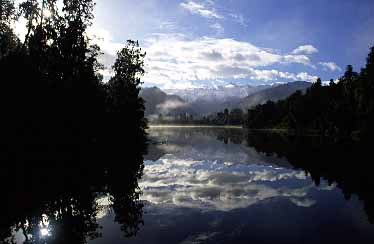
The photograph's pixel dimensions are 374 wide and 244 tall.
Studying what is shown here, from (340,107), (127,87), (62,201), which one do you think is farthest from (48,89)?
(340,107)

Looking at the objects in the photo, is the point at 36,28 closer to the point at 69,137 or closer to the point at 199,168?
the point at 69,137

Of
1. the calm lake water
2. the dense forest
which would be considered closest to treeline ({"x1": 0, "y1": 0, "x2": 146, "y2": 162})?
the dense forest

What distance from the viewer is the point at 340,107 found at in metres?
124

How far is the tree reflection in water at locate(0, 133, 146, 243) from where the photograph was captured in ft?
59.0

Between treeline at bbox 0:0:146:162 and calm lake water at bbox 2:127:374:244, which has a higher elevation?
treeline at bbox 0:0:146:162

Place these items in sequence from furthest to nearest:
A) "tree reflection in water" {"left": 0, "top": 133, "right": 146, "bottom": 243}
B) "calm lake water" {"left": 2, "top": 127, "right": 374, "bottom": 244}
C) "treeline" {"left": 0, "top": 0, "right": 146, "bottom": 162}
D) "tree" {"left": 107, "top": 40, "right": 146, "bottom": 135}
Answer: "tree" {"left": 107, "top": 40, "right": 146, "bottom": 135} → "treeline" {"left": 0, "top": 0, "right": 146, "bottom": 162} → "tree reflection in water" {"left": 0, "top": 133, "right": 146, "bottom": 243} → "calm lake water" {"left": 2, "top": 127, "right": 374, "bottom": 244}

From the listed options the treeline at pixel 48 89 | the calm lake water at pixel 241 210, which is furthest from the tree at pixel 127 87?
the calm lake water at pixel 241 210

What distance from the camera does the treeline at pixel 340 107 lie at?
10519cm

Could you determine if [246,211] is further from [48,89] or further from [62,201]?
[48,89]

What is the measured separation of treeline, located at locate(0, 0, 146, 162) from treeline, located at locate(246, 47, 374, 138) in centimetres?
7996

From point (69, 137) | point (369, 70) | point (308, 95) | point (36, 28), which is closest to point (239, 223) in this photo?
point (69, 137)

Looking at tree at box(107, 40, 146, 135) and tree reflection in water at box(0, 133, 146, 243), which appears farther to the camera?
tree at box(107, 40, 146, 135)

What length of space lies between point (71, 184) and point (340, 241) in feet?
69.5

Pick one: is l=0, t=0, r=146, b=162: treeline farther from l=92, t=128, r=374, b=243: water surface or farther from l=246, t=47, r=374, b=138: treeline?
l=246, t=47, r=374, b=138: treeline
